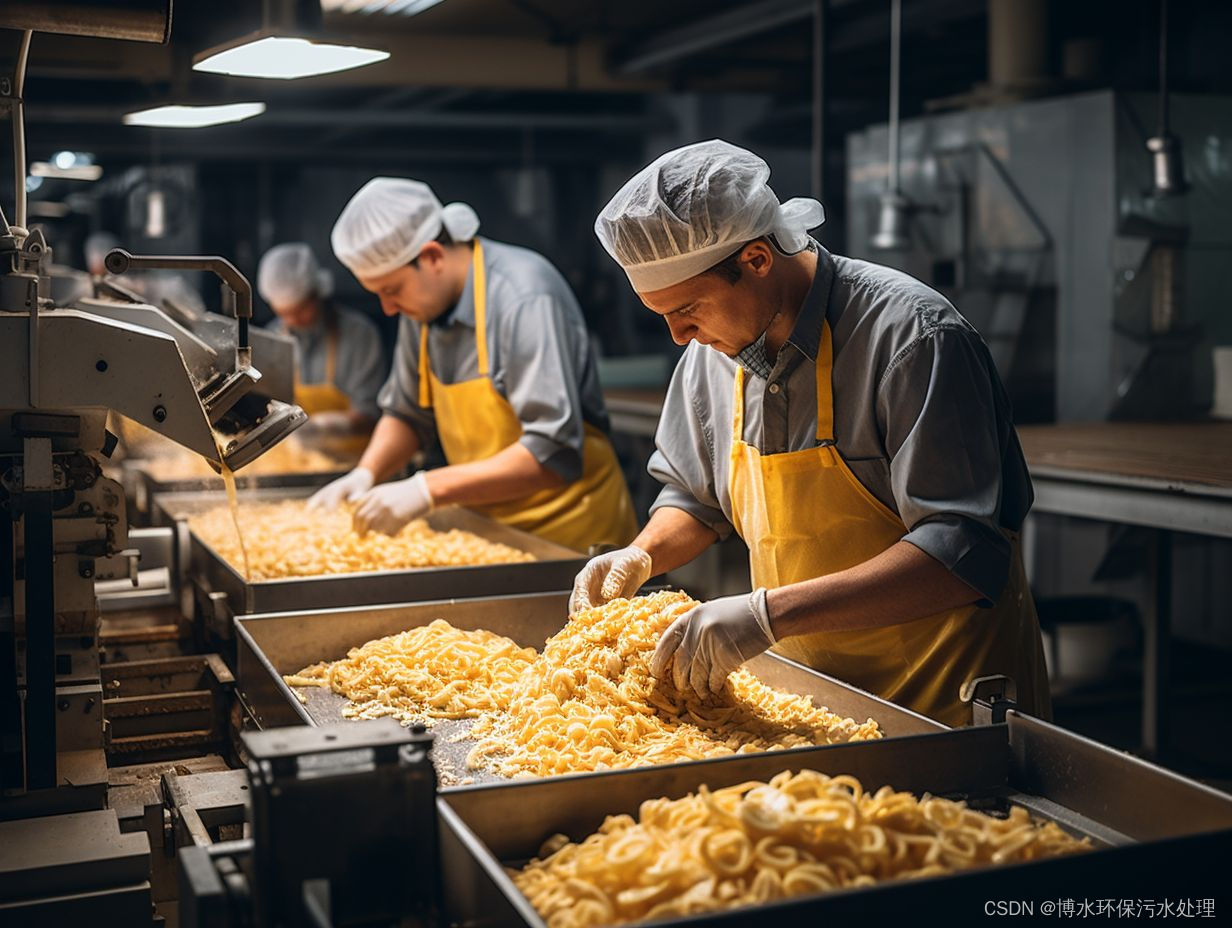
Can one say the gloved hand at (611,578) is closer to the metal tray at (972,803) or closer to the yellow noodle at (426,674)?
the yellow noodle at (426,674)

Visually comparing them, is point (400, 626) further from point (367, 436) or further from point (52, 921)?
point (367, 436)

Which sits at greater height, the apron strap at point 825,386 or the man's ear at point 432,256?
the man's ear at point 432,256

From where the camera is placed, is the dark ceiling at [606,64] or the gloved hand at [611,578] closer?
the gloved hand at [611,578]

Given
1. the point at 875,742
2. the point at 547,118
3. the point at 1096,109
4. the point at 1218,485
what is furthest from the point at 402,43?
the point at 875,742

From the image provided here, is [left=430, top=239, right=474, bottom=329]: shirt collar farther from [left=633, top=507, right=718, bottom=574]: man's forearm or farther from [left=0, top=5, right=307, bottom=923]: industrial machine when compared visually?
[left=0, top=5, right=307, bottom=923]: industrial machine

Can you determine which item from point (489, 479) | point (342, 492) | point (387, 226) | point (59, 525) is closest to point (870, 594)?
point (59, 525)

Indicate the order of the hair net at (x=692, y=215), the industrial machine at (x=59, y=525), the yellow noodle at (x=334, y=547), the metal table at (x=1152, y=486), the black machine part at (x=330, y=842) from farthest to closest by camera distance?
the metal table at (x=1152, y=486)
the yellow noodle at (x=334, y=547)
the hair net at (x=692, y=215)
the industrial machine at (x=59, y=525)
the black machine part at (x=330, y=842)

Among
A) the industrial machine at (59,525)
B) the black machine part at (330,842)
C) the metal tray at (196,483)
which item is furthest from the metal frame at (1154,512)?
Result: the black machine part at (330,842)

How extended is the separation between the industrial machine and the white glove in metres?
1.87

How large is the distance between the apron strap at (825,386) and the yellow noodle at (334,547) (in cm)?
134

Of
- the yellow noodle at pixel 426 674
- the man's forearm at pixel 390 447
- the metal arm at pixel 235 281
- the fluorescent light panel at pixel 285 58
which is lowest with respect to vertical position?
the yellow noodle at pixel 426 674

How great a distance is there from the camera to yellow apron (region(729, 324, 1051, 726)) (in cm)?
229

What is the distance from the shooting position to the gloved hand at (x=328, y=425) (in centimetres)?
612
